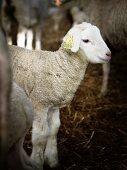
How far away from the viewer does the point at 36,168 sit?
2.98 metres

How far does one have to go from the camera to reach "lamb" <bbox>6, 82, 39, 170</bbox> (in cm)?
252

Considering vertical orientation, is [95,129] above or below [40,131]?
below

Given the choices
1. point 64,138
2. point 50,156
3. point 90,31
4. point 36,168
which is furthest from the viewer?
point 64,138

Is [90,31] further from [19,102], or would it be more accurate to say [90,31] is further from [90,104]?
[90,104]

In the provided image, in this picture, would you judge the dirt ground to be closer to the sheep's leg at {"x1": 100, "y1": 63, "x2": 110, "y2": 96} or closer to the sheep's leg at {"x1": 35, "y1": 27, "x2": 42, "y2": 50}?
the sheep's leg at {"x1": 100, "y1": 63, "x2": 110, "y2": 96}

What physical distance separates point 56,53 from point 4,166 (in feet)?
5.58

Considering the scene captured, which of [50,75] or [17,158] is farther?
[50,75]

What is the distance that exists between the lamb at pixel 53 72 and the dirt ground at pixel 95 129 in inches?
16.9

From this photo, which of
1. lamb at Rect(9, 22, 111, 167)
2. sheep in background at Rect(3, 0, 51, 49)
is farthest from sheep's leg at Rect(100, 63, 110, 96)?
lamb at Rect(9, 22, 111, 167)

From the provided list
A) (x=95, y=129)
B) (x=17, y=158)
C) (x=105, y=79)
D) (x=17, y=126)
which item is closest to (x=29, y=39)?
(x=105, y=79)

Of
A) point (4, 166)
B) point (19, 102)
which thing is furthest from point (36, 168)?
point (4, 166)

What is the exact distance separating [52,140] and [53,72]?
0.60 meters

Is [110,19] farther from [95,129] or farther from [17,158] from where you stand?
[17,158]

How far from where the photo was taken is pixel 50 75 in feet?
11.6
